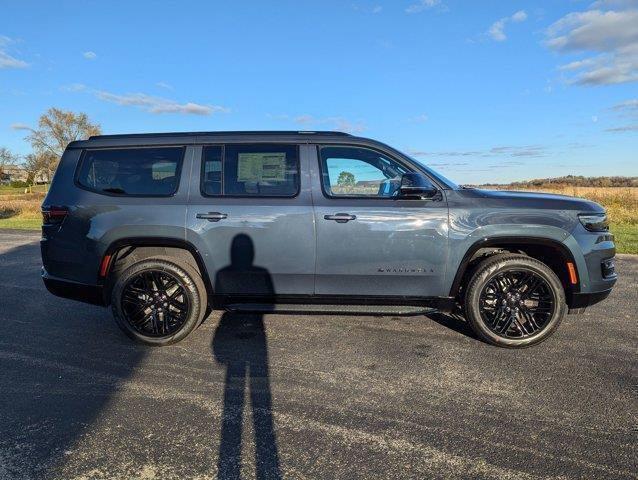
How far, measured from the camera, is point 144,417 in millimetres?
3006

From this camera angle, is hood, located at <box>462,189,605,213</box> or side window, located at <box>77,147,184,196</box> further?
side window, located at <box>77,147,184,196</box>

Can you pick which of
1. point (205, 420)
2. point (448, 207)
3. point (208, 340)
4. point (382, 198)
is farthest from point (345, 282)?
point (205, 420)

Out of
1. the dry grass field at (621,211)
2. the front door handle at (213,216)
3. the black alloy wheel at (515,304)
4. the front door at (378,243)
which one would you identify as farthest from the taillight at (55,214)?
the dry grass field at (621,211)

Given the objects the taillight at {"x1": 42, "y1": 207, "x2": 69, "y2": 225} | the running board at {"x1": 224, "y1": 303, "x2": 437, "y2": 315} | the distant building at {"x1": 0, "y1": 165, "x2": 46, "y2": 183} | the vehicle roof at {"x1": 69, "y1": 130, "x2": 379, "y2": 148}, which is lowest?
the running board at {"x1": 224, "y1": 303, "x2": 437, "y2": 315}

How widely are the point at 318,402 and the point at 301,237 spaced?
5.15 feet

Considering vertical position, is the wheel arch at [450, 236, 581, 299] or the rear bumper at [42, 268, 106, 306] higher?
the wheel arch at [450, 236, 581, 299]

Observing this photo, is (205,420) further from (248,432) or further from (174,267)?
(174,267)

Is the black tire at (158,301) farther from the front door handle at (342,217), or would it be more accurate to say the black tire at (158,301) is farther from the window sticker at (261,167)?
the front door handle at (342,217)

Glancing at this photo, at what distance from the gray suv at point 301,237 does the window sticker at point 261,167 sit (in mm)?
14

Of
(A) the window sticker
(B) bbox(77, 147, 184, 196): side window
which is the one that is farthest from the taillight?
(A) the window sticker

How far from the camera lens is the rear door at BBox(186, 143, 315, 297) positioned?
13.9 ft

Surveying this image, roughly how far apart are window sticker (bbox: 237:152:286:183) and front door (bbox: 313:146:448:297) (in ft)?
1.24

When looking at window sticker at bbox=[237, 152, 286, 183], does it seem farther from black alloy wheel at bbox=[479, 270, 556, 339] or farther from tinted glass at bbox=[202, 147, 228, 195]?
black alloy wheel at bbox=[479, 270, 556, 339]

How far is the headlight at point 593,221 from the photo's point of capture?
13.6ft
